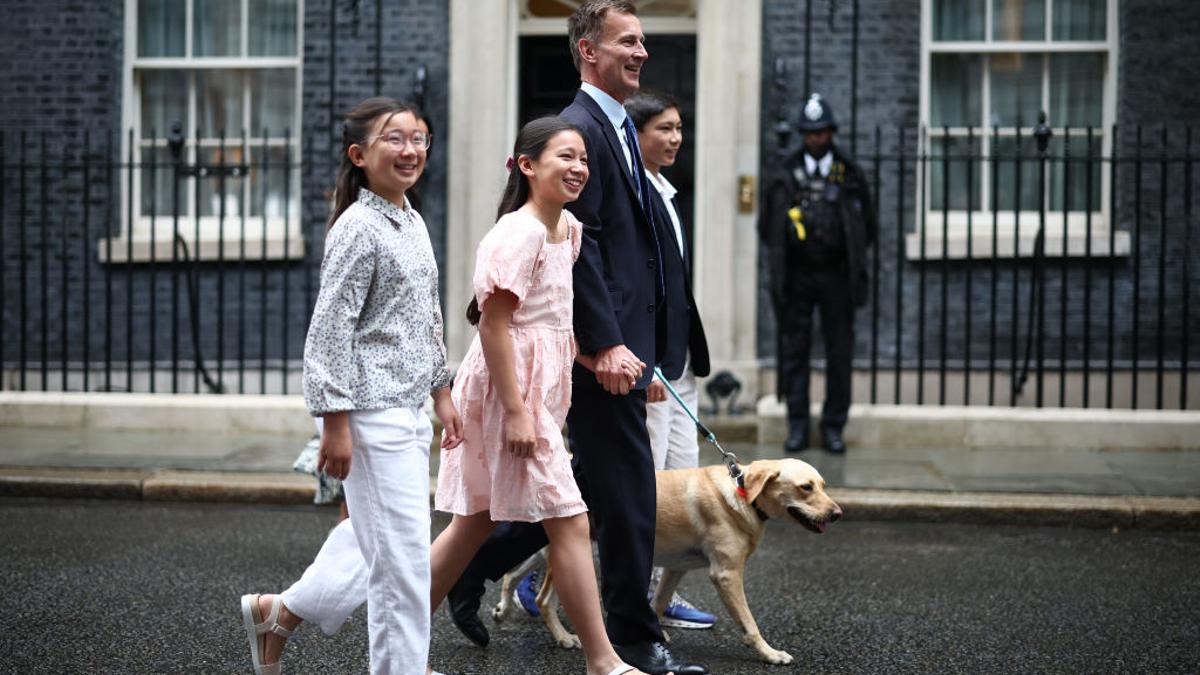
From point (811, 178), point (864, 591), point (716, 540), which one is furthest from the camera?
point (811, 178)

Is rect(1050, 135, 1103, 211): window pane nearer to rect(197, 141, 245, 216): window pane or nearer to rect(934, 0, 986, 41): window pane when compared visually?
rect(934, 0, 986, 41): window pane

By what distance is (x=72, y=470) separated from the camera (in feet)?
28.3

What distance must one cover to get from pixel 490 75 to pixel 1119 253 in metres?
4.60

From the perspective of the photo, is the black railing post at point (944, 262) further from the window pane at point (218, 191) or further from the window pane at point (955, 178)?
the window pane at point (218, 191)

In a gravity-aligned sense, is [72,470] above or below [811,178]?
below

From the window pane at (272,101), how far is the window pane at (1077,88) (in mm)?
5629

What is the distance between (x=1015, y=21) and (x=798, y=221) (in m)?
2.97

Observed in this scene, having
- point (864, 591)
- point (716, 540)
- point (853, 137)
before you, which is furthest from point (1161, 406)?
point (716, 540)

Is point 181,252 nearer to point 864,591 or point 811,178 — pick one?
point 811,178

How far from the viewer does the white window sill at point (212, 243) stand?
11281 mm

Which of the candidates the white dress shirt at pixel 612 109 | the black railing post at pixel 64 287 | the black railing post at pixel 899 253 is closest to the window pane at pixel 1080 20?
the black railing post at pixel 899 253

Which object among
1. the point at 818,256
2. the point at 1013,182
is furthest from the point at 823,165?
the point at 1013,182

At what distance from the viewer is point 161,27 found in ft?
38.6

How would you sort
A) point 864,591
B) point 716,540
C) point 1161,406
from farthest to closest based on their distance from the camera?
point 1161,406, point 864,591, point 716,540
